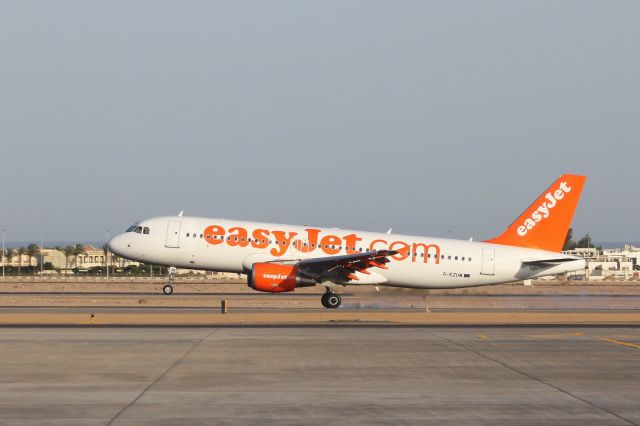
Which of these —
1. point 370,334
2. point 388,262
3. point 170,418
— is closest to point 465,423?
point 170,418

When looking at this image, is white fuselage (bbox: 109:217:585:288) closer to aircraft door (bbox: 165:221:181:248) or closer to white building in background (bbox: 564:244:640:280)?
aircraft door (bbox: 165:221:181:248)

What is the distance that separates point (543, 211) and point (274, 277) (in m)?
15.2

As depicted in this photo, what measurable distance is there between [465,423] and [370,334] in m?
16.7

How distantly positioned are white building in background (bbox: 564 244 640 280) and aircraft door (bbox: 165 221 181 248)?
66201 millimetres

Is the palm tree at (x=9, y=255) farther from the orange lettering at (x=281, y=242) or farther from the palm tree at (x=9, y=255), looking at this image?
the orange lettering at (x=281, y=242)

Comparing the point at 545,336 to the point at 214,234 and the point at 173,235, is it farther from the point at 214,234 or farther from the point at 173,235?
the point at 173,235

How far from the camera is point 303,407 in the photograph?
17234 mm

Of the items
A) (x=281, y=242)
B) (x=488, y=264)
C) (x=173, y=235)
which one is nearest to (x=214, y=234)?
(x=173, y=235)

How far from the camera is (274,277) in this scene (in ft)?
157

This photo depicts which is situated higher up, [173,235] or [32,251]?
[32,251]

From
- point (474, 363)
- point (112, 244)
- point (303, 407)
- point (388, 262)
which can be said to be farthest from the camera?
point (112, 244)

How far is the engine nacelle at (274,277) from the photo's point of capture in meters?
47.8

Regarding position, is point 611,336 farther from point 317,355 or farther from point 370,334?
point 317,355

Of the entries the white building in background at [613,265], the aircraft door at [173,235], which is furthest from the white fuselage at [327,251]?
the white building in background at [613,265]
